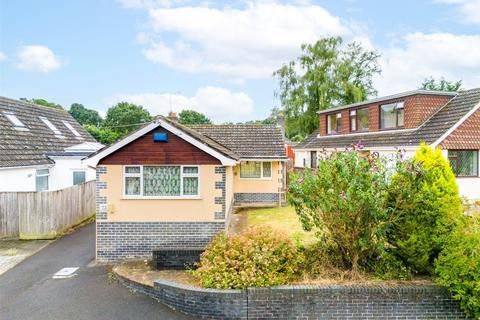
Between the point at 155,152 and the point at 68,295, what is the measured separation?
4278mm

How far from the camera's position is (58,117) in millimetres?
23812

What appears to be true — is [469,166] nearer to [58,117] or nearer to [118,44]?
[118,44]

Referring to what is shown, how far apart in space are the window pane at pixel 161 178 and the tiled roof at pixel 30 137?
7.69 m

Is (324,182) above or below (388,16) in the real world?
below

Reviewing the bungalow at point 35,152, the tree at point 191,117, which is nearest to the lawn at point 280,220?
the bungalow at point 35,152

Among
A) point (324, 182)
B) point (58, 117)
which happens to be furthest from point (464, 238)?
point (58, 117)

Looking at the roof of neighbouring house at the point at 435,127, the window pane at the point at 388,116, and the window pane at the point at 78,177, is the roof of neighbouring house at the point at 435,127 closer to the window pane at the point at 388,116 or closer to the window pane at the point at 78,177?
the window pane at the point at 388,116

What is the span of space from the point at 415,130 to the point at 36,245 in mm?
19010

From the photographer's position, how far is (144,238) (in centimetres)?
1031

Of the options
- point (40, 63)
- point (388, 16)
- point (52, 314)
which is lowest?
point (52, 314)

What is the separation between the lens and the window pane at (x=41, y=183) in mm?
16169

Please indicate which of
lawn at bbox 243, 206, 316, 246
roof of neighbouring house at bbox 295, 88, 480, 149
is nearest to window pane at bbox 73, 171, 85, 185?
lawn at bbox 243, 206, 316, 246

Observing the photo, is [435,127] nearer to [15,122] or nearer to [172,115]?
[172,115]

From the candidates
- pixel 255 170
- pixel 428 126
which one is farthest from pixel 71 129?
pixel 428 126
